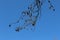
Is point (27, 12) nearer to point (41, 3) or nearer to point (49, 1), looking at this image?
point (41, 3)

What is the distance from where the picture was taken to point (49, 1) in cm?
242

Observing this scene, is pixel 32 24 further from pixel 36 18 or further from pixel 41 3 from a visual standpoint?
pixel 41 3

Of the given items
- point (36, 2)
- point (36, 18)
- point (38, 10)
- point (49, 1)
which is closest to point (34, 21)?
point (36, 18)

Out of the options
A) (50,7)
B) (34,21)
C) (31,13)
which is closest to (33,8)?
(31,13)

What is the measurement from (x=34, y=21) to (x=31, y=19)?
0.08 m

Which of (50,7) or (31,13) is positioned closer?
(31,13)

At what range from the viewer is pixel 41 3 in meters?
2.25

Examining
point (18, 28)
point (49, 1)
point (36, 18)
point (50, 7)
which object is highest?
point (49, 1)

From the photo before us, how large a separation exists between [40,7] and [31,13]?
23 centimetres

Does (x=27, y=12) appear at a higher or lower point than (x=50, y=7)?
lower

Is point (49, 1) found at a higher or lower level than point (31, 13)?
higher

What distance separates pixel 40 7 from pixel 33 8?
15 cm

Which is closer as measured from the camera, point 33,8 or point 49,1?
point 33,8

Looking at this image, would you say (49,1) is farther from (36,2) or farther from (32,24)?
(32,24)
